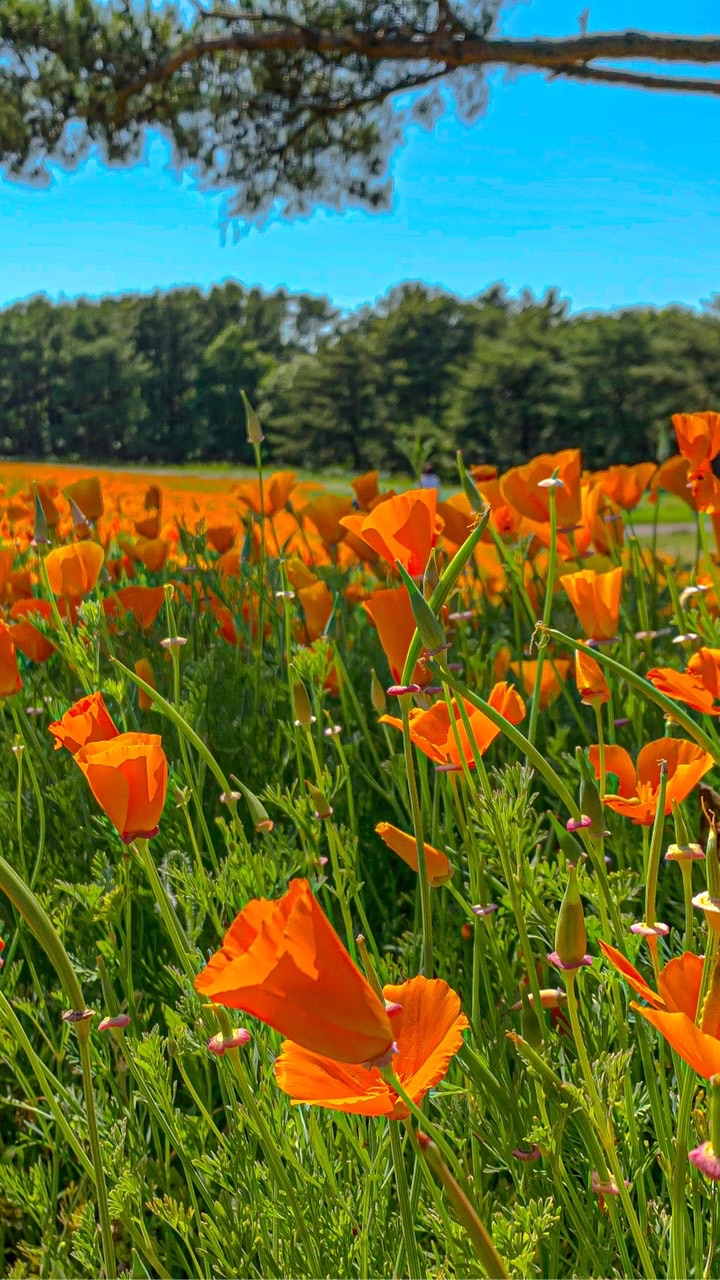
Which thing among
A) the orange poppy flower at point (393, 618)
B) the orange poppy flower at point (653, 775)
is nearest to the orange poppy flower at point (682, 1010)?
the orange poppy flower at point (653, 775)

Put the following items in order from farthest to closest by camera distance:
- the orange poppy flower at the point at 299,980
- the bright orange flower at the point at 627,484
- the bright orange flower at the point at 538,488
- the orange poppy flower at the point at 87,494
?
the bright orange flower at the point at 627,484 → the orange poppy flower at the point at 87,494 → the bright orange flower at the point at 538,488 → the orange poppy flower at the point at 299,980

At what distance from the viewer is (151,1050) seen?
0.66 meters

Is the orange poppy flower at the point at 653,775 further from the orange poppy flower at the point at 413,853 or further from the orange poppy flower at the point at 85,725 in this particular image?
Result: the orange poppy flower at the point at 85,725

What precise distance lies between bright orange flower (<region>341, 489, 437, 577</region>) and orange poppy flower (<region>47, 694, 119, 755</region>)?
237 mm

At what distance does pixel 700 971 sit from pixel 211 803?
1090 millimetres

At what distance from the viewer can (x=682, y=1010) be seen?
43cm

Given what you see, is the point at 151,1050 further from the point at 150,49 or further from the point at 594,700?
the point at 150,49

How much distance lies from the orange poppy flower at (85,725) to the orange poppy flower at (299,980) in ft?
1.16

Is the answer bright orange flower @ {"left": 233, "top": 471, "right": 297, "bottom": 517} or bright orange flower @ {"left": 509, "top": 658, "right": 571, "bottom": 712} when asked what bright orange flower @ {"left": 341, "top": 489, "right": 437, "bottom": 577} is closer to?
bright orange flower @ {"left": 509, "top": 658, "right": 571, "bottom": 712}

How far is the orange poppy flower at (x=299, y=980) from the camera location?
348 millimetres

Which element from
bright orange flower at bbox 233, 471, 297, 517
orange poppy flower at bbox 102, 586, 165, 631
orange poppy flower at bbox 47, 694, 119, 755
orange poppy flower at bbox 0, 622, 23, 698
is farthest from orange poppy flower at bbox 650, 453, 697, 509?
Answer: orange poppy flower at bbox 47, 694, 119, 755

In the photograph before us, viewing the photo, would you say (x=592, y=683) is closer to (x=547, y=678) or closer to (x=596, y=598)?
(x=596, y=598)

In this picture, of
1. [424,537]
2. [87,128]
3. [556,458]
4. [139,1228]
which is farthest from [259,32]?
[139,1228]

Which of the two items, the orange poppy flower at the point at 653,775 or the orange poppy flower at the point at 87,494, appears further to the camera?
the orange poppy flower at the point at 87,494
